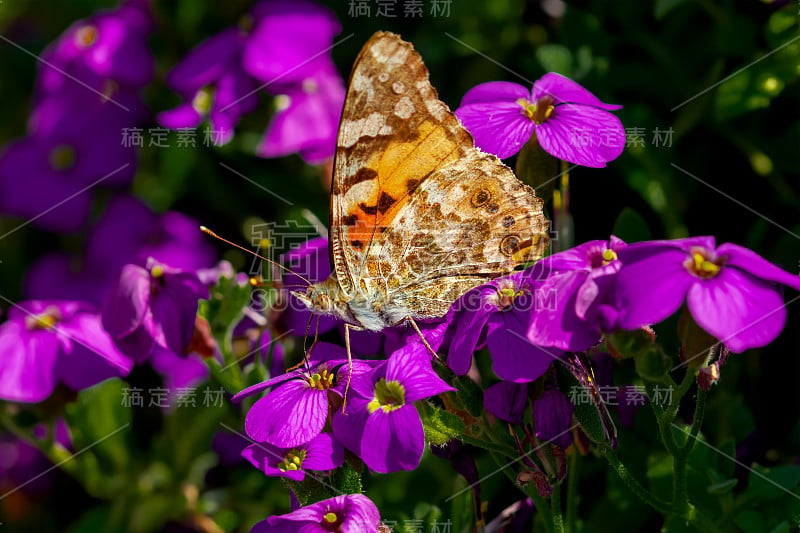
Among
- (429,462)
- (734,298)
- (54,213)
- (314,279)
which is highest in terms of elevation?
(734,298)

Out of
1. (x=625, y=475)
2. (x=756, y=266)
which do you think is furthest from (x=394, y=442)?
(x=756, y=266)

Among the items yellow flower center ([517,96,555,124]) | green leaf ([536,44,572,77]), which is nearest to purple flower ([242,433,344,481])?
yellow flower center ([517,96,555,124])

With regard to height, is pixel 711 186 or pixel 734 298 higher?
pixel 734 298

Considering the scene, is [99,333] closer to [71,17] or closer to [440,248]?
[440,248]

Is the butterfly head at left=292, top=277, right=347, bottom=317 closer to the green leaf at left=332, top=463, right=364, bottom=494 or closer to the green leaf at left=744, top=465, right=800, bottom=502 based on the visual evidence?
the green leaf at left=332, top=463, right=364, bottom=494

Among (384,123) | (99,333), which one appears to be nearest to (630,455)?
(384,123)

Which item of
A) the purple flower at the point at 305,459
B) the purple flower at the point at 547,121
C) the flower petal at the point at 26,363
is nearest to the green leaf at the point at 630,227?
the purple flower at the point at 547,121

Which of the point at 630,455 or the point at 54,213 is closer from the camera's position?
the point at 630,455
